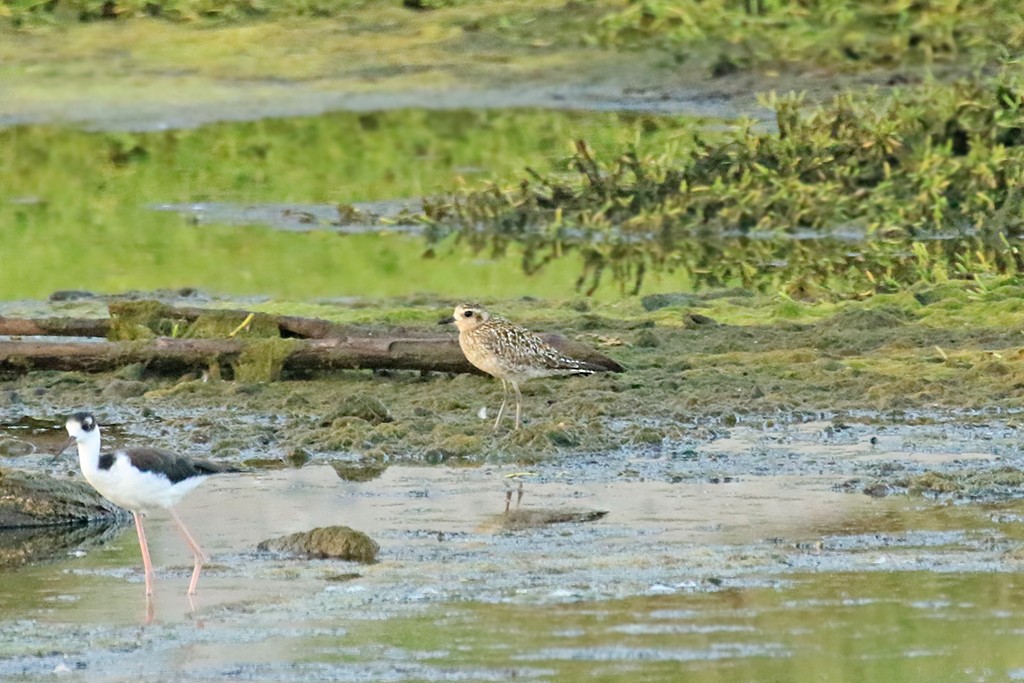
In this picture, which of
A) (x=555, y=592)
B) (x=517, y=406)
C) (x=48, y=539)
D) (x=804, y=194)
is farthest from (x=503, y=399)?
(x=804, y=194)

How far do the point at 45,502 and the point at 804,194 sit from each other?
9.76 metres

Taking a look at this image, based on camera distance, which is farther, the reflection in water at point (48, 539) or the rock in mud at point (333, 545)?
the reflection in water at point (48, 539)

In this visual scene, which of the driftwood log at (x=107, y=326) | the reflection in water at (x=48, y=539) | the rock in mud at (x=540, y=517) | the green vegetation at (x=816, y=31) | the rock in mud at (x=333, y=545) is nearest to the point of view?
the rock in mud at (x=333, y=545)

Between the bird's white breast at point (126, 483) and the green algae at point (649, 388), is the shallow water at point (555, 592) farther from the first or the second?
the green algae at point (649, 388)

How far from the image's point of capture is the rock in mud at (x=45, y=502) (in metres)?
9.28

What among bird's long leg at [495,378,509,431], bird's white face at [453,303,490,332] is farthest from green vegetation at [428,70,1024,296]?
bird's white face at [453,303,490,332]

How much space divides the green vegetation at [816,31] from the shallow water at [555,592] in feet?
51.9

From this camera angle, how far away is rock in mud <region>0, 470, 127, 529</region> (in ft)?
30.5

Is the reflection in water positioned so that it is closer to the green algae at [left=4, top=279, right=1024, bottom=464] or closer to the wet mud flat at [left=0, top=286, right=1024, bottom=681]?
the wet mud flat at [left=0, top=286, right=1024, bottom=681]

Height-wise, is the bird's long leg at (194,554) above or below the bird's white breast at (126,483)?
below

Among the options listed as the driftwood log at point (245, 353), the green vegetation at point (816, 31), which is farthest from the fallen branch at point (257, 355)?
the green vegetation at point (816, 31)

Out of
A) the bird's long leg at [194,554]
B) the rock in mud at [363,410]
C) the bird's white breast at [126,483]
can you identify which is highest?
the bird's white breast at [126,483]

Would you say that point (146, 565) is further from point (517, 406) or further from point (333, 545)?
point (517, 406)

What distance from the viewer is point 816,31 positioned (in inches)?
998
